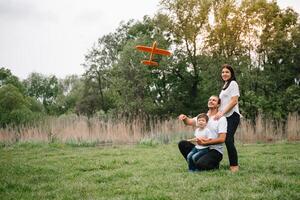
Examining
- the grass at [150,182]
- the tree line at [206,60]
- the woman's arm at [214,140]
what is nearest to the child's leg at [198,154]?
the woman's arm at [214,140]

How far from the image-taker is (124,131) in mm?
13977

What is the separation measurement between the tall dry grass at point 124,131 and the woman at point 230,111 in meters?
7.44

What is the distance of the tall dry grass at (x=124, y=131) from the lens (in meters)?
13.2

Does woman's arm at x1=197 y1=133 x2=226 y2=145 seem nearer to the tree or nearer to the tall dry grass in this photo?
the tall dry grass

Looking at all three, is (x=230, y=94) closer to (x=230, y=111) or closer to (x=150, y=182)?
(x=230, y=111)

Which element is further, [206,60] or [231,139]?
[206,60]

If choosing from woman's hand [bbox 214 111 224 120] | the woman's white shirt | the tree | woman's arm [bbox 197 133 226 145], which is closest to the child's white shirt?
woman's arm [bbox 197 133 226 145]

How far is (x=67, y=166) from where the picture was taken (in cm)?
734

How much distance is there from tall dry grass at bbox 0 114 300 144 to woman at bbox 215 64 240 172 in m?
7.44

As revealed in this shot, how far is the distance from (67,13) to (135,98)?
8316 mm

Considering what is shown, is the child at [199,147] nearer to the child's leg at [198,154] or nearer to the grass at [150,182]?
the child's leg at [198,154]

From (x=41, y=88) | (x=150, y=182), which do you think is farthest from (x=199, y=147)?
(x=41, y=88)

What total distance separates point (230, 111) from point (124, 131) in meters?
8.34

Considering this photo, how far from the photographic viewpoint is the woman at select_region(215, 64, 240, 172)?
5.91 meters
